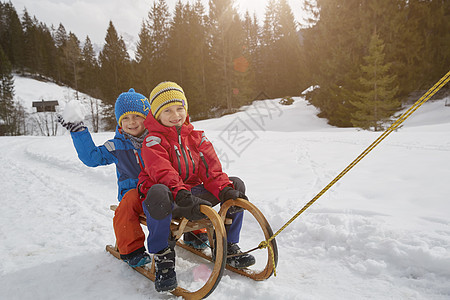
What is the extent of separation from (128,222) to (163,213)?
2.00 feet

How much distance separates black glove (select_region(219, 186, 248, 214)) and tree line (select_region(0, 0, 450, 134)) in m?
14.3

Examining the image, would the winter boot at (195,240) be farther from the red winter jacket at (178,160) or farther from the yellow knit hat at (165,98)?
the yellow knit hat at (165,98)

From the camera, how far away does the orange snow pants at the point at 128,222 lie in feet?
7.71

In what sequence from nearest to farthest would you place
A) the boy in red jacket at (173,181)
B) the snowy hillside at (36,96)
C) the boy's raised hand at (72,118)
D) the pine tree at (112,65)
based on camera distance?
the boy in red jacket at (173,181), the boy's raised hand at (72,118), the pine tree at (112,65), the snowy hillside at (36,96)

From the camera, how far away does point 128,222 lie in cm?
236

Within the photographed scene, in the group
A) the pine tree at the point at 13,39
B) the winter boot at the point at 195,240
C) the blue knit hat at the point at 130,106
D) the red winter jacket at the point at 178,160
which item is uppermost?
the pine tree at the point at 13,39

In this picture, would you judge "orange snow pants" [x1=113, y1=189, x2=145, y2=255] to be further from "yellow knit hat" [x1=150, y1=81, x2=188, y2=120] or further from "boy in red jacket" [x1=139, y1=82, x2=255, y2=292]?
"yellow knit hat" [x1=150, y1=81, x2=188, y2=120]

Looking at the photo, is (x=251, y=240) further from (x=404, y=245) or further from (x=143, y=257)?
(x=404, y=245)

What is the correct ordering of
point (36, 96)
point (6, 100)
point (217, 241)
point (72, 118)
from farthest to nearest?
point (36, 96)
point (6, 100)
point (72, 118)
point (217, 241)

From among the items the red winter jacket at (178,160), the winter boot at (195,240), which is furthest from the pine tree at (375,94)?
the red winter jacket at (178,160)

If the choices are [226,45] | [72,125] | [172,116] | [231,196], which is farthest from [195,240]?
[226,45]

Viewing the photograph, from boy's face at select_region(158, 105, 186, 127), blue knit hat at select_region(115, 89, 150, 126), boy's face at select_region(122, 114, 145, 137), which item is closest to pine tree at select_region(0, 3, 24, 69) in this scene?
blue knit hat at select_region(115, 89, 150, 126)

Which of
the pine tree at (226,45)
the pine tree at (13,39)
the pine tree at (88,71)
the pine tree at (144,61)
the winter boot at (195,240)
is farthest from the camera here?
the pine tree at (13,39)

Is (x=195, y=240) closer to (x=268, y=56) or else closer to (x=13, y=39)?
(x=268, y=56)
